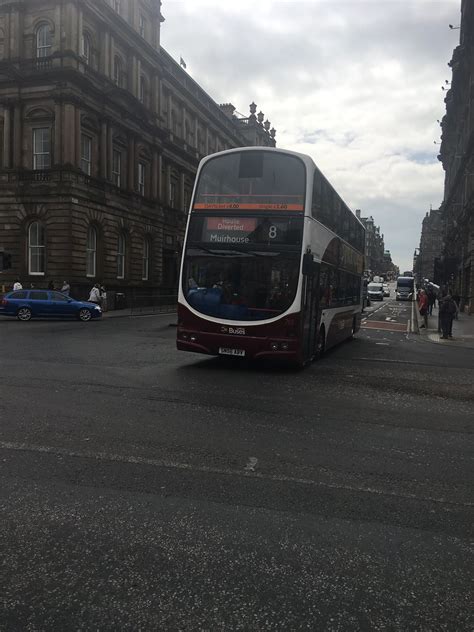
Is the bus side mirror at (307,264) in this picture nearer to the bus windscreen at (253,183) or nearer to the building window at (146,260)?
the bus windscreen at (253,183)

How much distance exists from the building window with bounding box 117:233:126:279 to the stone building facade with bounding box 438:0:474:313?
71.3 ft

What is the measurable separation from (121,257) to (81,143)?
27.9ft

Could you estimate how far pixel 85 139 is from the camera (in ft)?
111

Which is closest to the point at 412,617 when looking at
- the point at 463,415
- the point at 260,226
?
the point at 463,415

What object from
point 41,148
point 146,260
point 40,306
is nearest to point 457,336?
point 40,306

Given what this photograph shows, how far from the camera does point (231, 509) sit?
388 cm

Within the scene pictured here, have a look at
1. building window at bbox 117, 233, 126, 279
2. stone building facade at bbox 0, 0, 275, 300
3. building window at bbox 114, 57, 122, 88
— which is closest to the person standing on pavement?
stone building facade at bbox 0, 0, 275, 300

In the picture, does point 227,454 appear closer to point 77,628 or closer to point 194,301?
point 77,628

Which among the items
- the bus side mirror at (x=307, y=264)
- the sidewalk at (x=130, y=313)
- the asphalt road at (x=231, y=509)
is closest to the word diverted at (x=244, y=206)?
the bus side mirror at (x=307, y=264)

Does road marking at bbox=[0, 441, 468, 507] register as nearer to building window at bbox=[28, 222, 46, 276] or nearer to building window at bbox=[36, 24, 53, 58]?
building window at bbox=[28, 222, 46, 276]

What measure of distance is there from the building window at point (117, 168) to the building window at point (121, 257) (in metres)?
3.85

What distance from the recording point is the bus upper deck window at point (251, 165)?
33.8 feet

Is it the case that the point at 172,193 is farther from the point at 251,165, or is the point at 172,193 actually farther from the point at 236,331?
the point at 236,331

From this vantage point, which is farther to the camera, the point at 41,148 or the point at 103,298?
the point at 41,148
